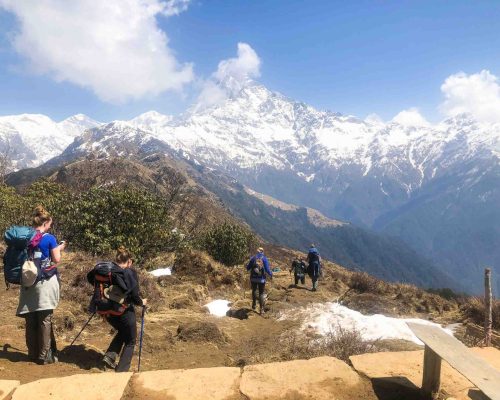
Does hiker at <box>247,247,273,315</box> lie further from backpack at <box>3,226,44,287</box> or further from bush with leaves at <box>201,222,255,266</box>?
bush with leaves at <box>201,222,255,266</box>

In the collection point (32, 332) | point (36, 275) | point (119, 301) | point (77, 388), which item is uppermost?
point (36, 275)

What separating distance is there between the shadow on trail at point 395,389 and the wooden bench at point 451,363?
0.47ft

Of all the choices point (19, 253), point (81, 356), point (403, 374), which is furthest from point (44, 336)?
point (403, 374)

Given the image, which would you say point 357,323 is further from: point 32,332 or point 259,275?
point 32,332

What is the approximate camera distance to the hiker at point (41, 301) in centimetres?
631

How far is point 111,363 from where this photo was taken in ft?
22.1

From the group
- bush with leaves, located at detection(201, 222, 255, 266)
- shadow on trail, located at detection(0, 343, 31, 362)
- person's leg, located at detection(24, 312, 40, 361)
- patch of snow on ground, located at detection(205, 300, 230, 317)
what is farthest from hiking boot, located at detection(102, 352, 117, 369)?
bush with leaves, located at detection(201, 222, 255, 266)

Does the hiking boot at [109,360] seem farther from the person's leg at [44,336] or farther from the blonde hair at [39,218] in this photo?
the blonde hair at [39,218]

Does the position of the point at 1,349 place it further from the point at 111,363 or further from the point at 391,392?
the point at 391,392

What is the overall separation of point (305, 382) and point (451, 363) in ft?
5.60

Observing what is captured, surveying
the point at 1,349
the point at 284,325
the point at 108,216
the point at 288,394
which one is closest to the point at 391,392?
the point at 288,394

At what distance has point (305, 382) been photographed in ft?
16.8

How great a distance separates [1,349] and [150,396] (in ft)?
12.4

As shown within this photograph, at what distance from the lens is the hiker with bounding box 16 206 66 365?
631 centimetres
